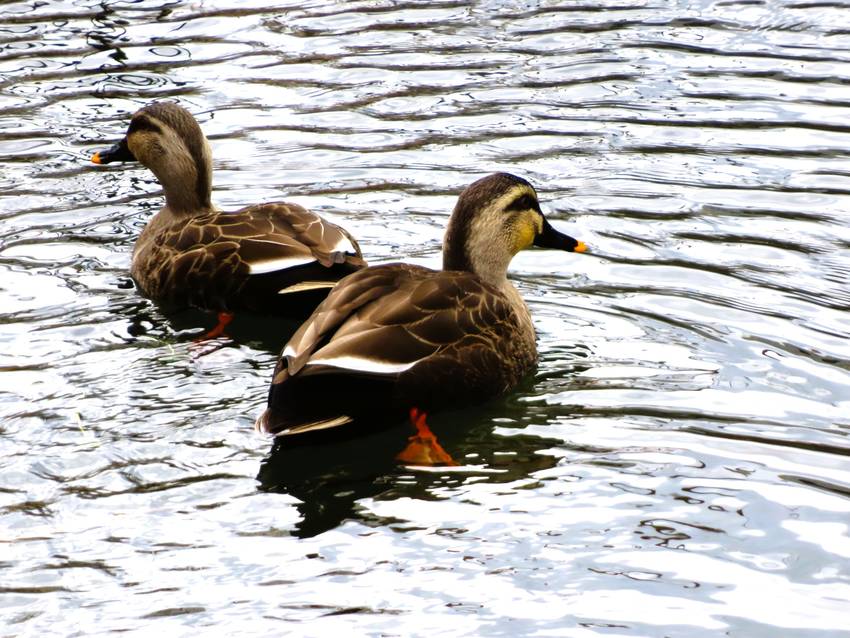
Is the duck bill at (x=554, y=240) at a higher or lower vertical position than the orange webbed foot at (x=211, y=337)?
higher

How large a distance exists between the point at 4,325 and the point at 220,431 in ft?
6.33

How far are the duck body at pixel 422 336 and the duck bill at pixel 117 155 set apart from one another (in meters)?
2.78

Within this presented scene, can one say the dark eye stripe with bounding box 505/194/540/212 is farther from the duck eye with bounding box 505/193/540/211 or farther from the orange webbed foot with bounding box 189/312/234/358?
the orange webbed foot with bounding box 189/312/234/358

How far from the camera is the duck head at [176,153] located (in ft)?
28.5

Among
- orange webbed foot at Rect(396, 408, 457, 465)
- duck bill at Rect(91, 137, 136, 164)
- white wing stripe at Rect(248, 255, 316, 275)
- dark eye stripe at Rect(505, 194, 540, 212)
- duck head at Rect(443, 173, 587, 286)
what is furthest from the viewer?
duck bill at Rect(91, 137, 136, 164)

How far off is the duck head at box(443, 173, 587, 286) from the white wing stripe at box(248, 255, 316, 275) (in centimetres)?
75

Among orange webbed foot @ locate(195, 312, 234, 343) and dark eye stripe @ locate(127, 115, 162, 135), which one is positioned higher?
dark eye stripe @ locate(127, 115, 162, 135)

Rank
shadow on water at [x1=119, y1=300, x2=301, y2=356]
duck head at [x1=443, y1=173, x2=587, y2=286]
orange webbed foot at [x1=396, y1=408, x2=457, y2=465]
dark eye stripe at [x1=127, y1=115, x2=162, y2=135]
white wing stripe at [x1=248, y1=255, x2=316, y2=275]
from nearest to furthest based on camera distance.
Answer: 1. orange webbed foot at [x1=396, y1=408, x2=457, y2=465]
2. duck head at [x1=443, y1=173, x2=587, y2=286]
3. white wing stripe at [x1=248, y1=255, x2=316, y2=275]
4. shadow on water at [x1=119, y1=300, x2=301, y2=356]
5. dark eye stripe at [x1=127, y1=115, x2=162, y2=135]

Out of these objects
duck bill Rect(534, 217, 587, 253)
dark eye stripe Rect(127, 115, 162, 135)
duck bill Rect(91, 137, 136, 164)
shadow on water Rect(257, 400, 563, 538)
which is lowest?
shadow on water Rect(257, 400, 563, 538)

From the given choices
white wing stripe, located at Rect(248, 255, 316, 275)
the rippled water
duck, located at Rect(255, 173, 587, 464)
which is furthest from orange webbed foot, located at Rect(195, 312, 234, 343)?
duck, located at Rect(255, 173, 587, 464)

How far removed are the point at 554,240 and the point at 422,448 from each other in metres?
A: 1.92

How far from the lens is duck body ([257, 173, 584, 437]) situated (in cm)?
592

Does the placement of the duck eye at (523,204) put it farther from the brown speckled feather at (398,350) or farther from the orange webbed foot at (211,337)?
the orange webbed foot at (211,337)

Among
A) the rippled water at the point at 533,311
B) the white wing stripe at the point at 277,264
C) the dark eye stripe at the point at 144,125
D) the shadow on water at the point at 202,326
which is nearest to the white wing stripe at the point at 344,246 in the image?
the white wing stripe at the point at 277,264
